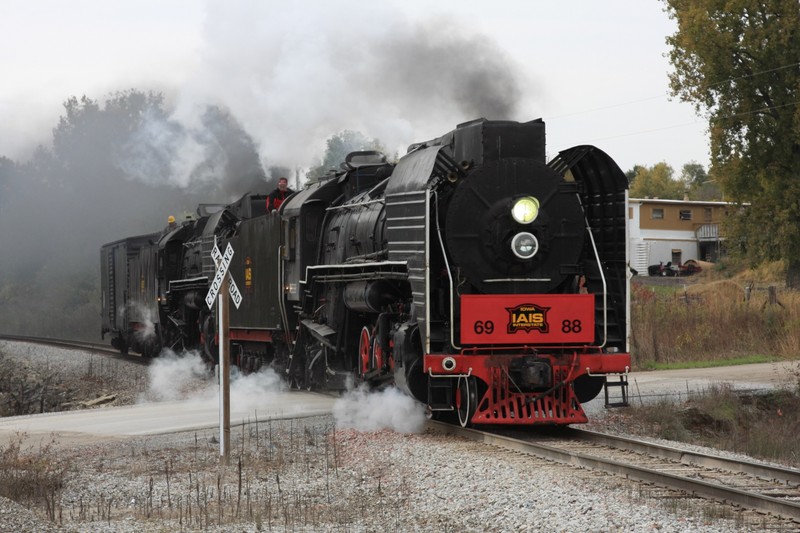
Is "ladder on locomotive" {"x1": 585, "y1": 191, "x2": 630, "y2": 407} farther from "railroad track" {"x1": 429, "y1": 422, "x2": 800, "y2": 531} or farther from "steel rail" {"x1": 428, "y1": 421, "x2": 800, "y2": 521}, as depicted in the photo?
"steel rail" {"x1": 428, "y1": 421, "x2": 800, "y2": 521}

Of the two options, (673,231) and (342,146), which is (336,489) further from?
(673,231)

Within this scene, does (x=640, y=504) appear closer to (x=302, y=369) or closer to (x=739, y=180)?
(x=302, y=369)

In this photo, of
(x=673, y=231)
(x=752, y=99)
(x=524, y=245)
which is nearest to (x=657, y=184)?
(x=673, y=231)

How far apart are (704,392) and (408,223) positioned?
680 cm

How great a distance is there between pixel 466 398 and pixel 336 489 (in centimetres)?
255

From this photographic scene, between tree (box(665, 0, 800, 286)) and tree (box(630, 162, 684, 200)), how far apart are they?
55254 millimetres

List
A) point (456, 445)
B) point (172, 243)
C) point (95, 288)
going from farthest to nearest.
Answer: point (95, 288) → point (172, 243) → point (456, 445)

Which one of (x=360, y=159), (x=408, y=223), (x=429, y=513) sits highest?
(x=360, y=159)

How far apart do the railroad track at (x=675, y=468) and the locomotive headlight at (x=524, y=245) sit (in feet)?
6.26

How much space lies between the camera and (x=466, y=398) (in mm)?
10812

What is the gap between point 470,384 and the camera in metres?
10.7

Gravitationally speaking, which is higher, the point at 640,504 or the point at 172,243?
the point at 172,243

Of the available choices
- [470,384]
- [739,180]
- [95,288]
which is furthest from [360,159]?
[95,288]

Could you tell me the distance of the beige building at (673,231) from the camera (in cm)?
6244
